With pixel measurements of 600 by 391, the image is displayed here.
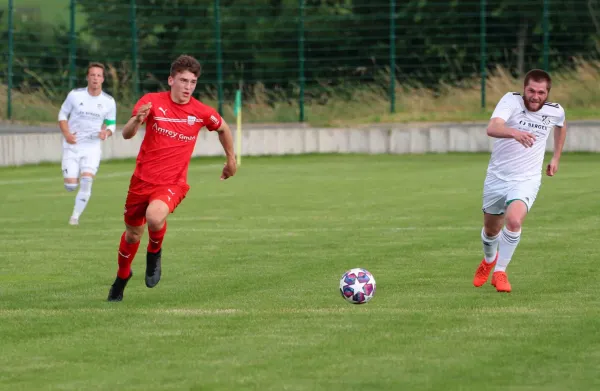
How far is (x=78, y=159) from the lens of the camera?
19.2m

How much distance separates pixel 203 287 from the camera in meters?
11.8

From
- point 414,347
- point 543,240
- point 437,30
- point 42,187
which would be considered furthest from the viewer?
point 437,30

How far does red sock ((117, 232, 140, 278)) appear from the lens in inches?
433

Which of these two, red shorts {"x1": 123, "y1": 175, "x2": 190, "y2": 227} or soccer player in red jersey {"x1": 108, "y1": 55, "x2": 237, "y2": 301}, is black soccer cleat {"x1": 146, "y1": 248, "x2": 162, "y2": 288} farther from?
red shorts {"x1": 123, "y1": 175, "x2": 190, "y2": 227}

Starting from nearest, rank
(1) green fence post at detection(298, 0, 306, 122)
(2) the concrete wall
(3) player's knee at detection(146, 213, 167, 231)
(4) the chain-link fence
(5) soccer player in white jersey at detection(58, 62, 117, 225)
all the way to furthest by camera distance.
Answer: (3) player's knee at detection(146, 213, 167, 231) → (5) soccer player in white jersey at detection(58, 62, 117, 225) → (2) the concrete wall → (4) the chain-link fence → (1) green fence post at detection(298, 0, 306, 122)

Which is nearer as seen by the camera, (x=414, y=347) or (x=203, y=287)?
(x=414, y=347)

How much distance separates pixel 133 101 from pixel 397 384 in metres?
28.2

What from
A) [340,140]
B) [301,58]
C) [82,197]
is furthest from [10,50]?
[82,197]

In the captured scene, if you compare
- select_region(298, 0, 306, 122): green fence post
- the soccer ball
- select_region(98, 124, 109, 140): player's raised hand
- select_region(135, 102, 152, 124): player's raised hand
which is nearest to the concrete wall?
select_region(298, 0, 306, 122): green fence post

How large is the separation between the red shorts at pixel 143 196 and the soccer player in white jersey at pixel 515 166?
2658 mm

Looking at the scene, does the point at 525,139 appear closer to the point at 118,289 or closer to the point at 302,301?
the point at 302,301

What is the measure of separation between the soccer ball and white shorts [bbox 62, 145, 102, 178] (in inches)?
363

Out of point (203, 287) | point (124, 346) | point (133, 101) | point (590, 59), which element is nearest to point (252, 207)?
point (203, 287)

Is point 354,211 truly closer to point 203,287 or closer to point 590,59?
point 203,287
